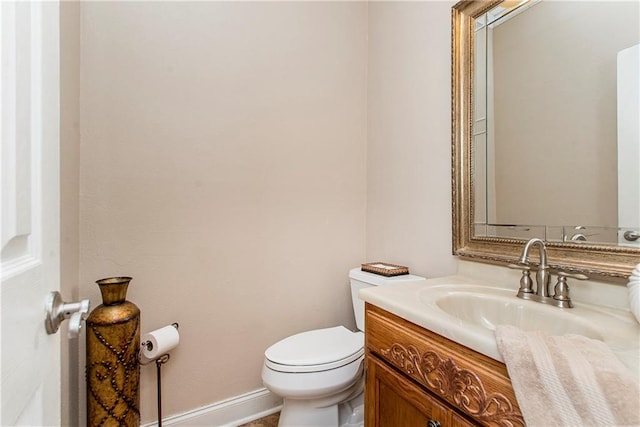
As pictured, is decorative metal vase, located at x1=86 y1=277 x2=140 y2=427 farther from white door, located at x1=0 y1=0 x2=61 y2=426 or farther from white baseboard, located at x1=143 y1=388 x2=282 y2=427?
white door, located at x1=0 y1=0 x2=61 y2=426

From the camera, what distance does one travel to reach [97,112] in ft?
4.25

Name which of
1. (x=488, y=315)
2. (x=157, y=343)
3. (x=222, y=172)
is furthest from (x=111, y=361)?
(x=488, y=315)

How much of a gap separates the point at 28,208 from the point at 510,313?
1.15 m

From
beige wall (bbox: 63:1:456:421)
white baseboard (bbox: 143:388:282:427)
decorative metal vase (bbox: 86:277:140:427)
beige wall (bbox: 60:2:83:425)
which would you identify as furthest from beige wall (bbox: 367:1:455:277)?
beige wall (bbox: 60:2:83:425)

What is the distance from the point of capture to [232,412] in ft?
5.09

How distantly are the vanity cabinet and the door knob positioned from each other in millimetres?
747

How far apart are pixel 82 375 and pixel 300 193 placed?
124 cm

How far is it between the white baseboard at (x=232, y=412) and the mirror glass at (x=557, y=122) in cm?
133

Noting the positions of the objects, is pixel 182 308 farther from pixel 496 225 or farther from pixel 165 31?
pixel 496 225

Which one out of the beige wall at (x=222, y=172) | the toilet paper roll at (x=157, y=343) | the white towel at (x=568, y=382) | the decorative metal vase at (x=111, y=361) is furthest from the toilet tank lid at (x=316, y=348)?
the white towel at (x=568, y=382)

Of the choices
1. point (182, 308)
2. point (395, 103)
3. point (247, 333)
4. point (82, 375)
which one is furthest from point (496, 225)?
point (82, 375)

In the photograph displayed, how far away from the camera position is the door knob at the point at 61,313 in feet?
1.47

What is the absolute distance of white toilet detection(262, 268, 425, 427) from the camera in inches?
49.0

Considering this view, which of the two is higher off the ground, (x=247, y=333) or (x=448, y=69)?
(x=448, y=69)
